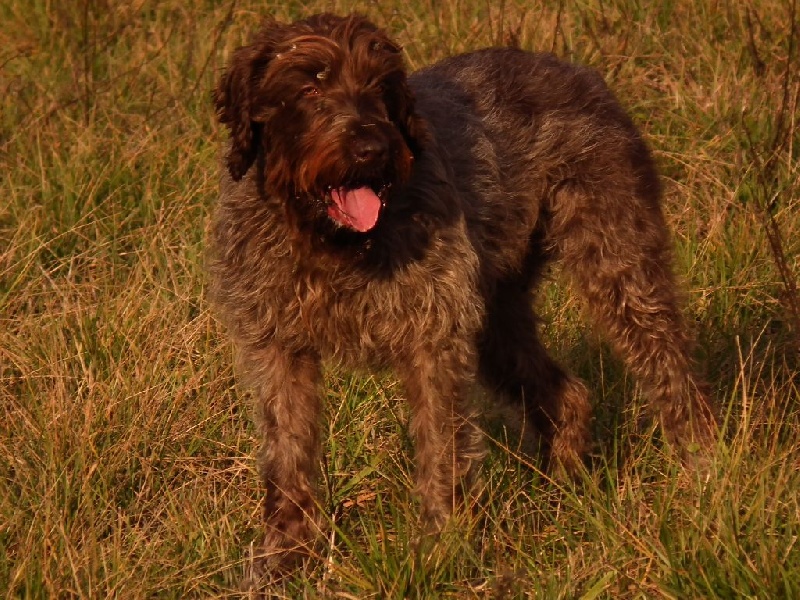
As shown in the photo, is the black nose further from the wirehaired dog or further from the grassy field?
the grassy field

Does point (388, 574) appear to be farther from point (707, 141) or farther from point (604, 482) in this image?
point (707, 141)

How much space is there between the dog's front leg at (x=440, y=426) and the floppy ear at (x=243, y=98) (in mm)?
843

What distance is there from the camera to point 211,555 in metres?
4.70

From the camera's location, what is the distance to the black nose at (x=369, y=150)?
434cm

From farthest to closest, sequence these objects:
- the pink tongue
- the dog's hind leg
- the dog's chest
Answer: the dog's hind leg, the dog's chest, the pink tongue

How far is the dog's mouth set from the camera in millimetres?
4504

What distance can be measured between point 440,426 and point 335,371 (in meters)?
0.96

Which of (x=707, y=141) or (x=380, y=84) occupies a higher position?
(x=380, y=84)

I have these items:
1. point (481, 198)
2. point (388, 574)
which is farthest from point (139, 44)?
point (388, 574)

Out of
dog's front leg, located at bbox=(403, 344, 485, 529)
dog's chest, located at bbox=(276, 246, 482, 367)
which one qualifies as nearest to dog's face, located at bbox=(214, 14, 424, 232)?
dog's chest, located at bbox=(276, 246, 482, 367)

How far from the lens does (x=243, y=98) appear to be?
4723 mm

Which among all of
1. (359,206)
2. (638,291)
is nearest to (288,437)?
(359,206)

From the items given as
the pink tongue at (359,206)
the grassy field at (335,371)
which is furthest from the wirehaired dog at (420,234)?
the grassy field at (335,371)

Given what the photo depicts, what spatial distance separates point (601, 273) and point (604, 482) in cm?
77
